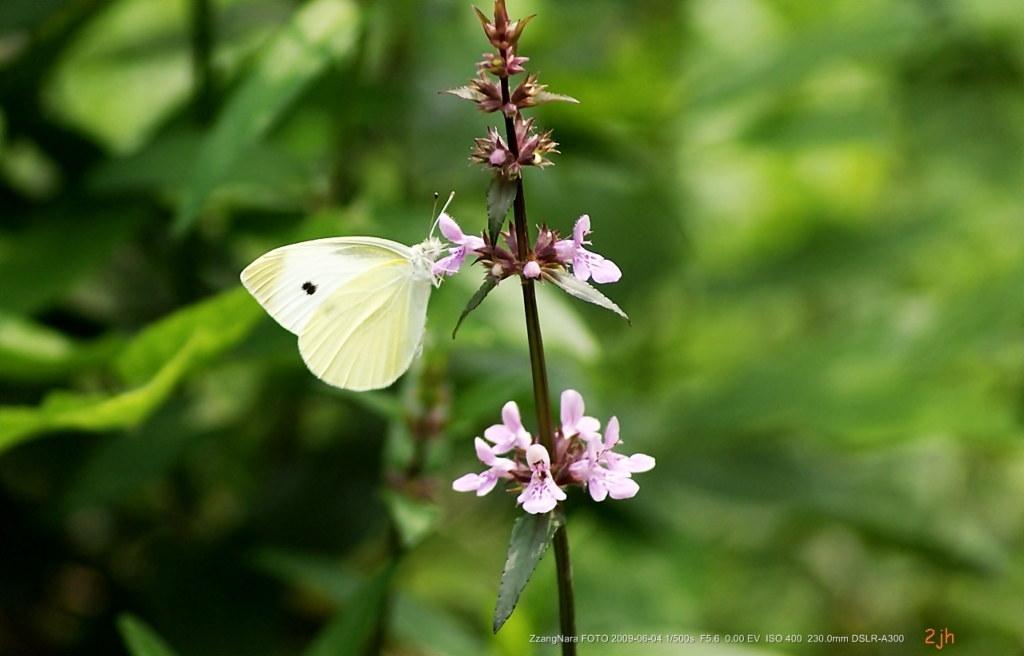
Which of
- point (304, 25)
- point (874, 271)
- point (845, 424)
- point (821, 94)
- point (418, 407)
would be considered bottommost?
point (418, 407)

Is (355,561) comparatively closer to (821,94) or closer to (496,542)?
(496,542)

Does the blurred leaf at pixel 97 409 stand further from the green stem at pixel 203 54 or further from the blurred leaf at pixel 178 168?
the green stem at pixel 203 54

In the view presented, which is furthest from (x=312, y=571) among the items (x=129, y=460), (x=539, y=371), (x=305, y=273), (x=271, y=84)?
(x=539, y=371)

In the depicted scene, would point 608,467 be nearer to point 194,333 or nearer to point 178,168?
point 194,333

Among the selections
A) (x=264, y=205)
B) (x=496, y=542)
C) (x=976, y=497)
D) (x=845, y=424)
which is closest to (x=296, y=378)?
(x=264, y=205)

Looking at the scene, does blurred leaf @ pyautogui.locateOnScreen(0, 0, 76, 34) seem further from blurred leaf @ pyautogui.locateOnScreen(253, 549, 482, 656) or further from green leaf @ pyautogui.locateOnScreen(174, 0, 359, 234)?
blurred leaf @ pyautogui.locateOnScreen(253, 549, 482, 656)

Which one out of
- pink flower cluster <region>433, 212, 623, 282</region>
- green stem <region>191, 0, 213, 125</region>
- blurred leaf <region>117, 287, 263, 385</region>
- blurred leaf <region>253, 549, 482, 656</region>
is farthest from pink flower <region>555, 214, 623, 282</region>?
green stem <region>191, 0, 213, 125</region>
